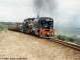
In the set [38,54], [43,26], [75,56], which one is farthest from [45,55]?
[43,26]

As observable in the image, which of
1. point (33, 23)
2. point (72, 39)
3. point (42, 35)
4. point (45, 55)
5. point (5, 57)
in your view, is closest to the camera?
point (5, 57)

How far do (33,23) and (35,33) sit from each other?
138 centimetres

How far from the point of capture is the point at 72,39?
16.8 m

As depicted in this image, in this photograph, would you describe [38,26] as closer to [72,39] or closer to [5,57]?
[72,39]

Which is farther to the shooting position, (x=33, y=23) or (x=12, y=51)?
(x=33, y=23)

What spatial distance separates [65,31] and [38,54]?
10.5 m

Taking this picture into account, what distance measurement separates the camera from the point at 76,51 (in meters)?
11.5

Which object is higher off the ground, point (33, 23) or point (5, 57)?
point (33, 23)

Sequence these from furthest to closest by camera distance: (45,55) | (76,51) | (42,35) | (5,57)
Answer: (42,35) → (76,51) → (45,55) → (5,57)

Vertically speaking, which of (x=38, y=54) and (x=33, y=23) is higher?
(x=33, y=23)

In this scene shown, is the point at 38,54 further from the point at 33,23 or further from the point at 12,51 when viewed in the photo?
the point at 33,23

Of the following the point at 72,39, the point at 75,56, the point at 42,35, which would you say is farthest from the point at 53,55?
the point at 42,35

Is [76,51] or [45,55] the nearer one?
[45,55]

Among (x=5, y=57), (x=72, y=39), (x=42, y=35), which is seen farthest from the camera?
(x=42, y=35)
